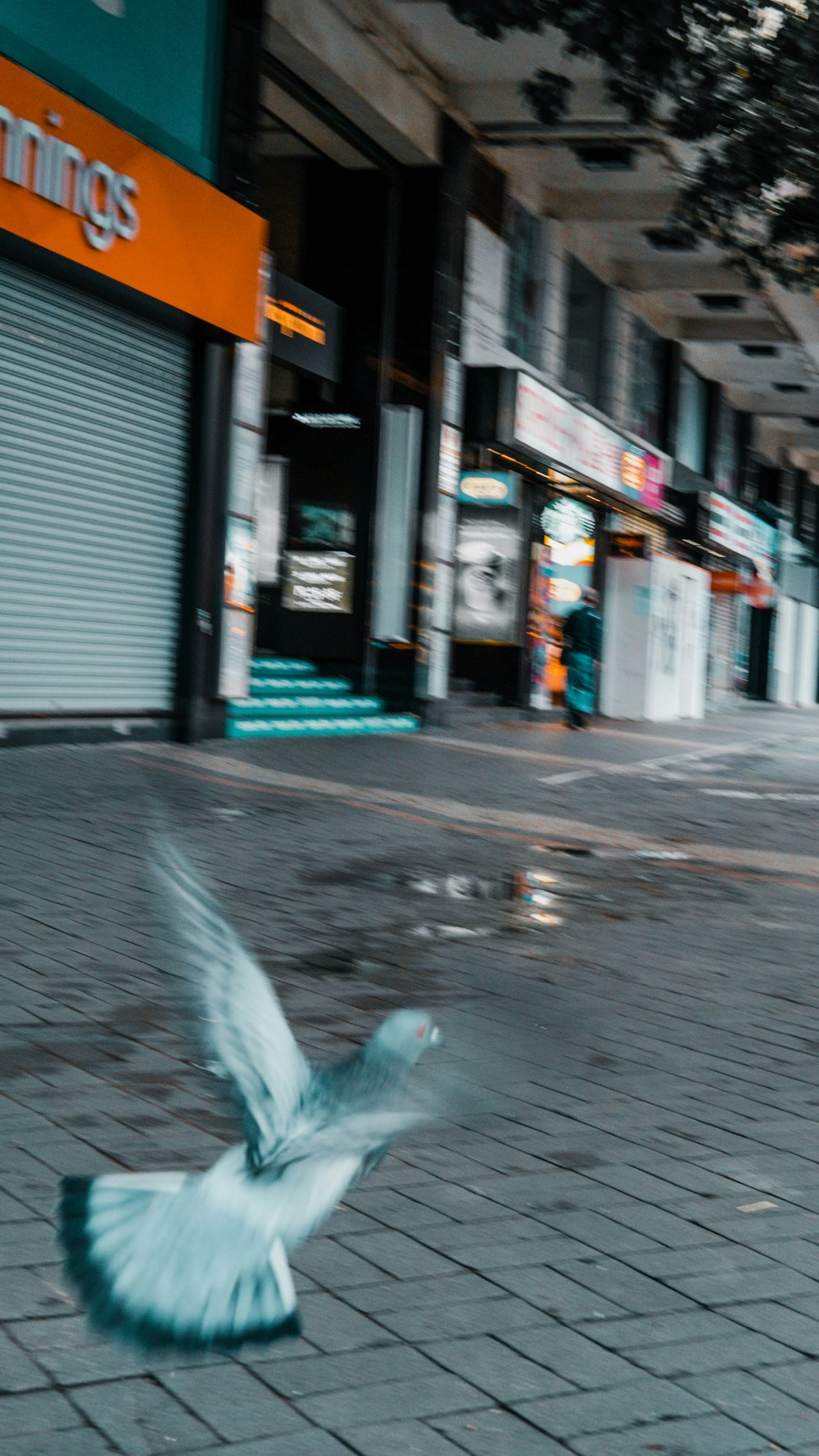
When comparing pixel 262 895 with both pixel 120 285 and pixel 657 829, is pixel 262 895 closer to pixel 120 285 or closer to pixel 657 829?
pixel 657 829

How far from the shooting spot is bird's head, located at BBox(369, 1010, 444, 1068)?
6.17 feet

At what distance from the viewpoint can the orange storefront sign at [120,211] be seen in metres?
9.93

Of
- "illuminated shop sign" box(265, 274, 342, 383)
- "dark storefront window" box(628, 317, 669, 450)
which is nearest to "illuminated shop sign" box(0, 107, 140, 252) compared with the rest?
"illuminated shop sign" box(265, 274, 342, 383)

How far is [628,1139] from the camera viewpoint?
3941 millimetres

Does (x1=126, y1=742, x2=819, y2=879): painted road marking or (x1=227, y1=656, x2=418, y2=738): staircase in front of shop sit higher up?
(x1=227, y1=656, x2=418, y2=738): staircase in front of shop

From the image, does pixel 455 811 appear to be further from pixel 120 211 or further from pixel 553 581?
pixel 553 581

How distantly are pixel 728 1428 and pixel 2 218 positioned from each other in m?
8.97

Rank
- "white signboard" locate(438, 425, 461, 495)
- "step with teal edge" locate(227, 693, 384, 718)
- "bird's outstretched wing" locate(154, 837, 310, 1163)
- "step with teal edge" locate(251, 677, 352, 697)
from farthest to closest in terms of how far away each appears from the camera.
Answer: "white signboard" locate(438, 425, 461, 495), "step with teal edge" locate(251, 677, 352, 697), "step with teal edge" locate(227, 693, 384, 718), "bird's outstretched wing" locate(154, 837, 310, 1163)

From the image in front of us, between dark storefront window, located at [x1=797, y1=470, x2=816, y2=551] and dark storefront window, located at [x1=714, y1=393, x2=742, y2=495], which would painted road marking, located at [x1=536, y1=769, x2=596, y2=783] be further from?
dark storefront window, located at [x1=797, y1=470, x2=816, y2=551]

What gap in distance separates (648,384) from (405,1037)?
27591 millimetres

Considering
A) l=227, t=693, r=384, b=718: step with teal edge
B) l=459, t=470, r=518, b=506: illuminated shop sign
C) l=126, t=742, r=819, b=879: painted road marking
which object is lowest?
l=126, t=742, r=819, b=879: painted road marking

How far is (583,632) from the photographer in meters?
20.9

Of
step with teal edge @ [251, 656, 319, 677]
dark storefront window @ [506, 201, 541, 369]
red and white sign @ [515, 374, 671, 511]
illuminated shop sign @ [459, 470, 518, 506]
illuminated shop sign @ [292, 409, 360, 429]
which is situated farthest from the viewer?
dark storefront window @ [506, 201, 541, 369]

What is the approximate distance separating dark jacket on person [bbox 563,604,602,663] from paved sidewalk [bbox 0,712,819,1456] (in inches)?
453
